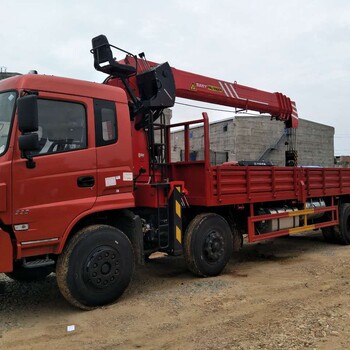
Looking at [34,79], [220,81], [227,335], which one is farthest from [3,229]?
[220,81]

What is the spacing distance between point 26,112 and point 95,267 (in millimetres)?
2012

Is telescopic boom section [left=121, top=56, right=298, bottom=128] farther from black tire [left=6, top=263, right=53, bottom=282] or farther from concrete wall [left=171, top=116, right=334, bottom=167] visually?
concrete wall [left=171, top=116, right=334, bottom=167]

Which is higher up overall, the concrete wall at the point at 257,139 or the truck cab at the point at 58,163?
the concrete wall at the point at 257,139

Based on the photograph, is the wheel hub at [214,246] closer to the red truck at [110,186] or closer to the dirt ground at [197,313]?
the red truck at [110,186]

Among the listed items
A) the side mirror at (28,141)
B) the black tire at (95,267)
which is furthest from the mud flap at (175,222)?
the side mirror at (28,141)

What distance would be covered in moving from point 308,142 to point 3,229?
103 feet

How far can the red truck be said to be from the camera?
4.61 metres

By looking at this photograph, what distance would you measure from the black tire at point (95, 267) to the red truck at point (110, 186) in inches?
0.5

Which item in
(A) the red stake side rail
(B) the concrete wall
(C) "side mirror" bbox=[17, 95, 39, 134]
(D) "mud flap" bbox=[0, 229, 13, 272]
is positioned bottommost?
(D) "mud flap" bbox=[0, 229, 13, 272]

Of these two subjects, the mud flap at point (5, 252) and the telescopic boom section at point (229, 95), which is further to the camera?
the telescopic boom section at point (229, 95)

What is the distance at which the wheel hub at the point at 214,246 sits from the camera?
6.54 meters

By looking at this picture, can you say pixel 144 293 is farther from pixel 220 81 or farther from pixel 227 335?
pixel 220 81

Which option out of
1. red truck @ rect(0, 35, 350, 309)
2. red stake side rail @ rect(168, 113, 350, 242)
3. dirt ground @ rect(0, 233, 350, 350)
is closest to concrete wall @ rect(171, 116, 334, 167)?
red stake side rail @ rect(168, 113, 350, 242)

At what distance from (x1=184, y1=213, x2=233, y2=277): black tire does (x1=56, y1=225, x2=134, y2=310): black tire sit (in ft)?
4.41
